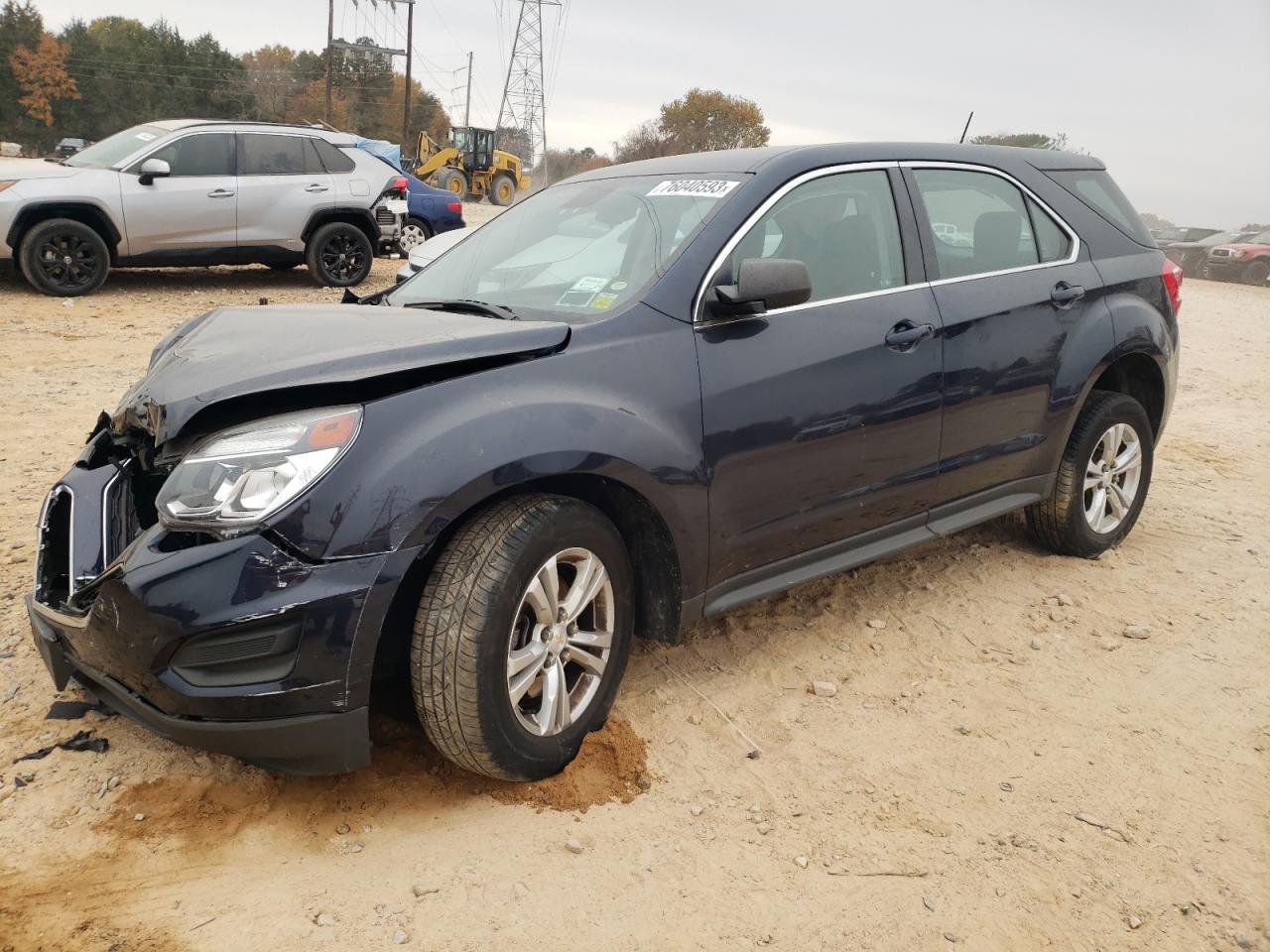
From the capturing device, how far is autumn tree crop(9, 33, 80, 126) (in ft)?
→ 169

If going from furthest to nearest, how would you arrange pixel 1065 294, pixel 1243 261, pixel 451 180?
pixel 451 180, pixel 1243 261, pixel 1065 294

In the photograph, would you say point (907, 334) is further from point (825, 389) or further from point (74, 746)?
point (74, 746)

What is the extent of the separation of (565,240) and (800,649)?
5.66 feet

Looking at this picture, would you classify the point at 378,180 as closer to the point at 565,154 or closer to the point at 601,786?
the point at 601,786

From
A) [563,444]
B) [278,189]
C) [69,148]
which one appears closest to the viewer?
[563,444]

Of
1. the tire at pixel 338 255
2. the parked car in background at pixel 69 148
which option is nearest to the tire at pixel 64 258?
the tire at pixel 338 255

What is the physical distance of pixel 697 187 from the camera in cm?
346

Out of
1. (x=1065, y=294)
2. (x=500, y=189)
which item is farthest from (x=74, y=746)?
(x=500, y=189)

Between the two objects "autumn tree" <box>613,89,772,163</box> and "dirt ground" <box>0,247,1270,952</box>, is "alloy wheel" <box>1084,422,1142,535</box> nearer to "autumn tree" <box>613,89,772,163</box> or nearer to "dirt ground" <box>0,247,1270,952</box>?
"dirt ground" <box>0,247,1270,952</box>

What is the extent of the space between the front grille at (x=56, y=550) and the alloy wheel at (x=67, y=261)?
836 cm

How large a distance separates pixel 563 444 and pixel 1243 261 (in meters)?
26.7

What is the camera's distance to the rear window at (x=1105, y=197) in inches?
179

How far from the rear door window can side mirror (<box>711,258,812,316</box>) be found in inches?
39.8

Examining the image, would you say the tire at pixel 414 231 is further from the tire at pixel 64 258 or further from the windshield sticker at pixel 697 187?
the windshield sticker at pixel 697 187
